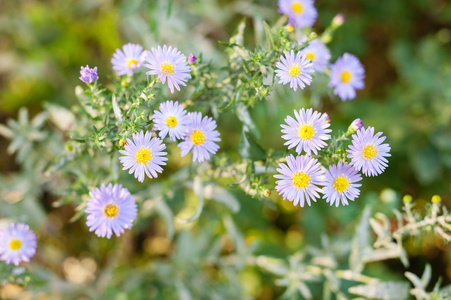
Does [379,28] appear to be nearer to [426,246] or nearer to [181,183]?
[426,246]

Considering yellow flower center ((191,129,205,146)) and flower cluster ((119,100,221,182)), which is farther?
yellow flower center ((191,129,205,146))

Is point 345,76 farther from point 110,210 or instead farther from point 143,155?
point 110,210

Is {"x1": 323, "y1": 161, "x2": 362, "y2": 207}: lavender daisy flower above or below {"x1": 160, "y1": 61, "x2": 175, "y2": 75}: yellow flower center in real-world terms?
below

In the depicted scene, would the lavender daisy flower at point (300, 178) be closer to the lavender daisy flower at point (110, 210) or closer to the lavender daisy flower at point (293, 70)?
the lavender daisy flower at point (293, 70)

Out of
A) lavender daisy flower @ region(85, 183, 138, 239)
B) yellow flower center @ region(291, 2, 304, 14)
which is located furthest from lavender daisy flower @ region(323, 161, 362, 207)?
yellow flower center @ region(291, 2, 304, 14)

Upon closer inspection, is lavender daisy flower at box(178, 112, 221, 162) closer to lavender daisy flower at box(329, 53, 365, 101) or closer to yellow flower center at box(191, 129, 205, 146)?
yellow flower center at box(191, 129, 205, 146)

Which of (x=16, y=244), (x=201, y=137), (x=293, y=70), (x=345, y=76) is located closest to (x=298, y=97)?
(x=345, y=76)
